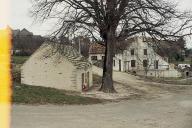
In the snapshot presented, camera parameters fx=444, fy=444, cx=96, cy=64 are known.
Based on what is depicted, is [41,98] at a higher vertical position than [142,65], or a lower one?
lower

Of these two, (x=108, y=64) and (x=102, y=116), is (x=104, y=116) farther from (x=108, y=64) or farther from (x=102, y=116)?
(x=108, y=64)

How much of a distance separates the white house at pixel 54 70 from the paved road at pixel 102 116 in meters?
9.11

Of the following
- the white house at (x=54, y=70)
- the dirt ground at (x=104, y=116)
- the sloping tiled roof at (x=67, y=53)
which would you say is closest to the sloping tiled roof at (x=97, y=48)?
the sloping tiled roof at (x=67, y=53)

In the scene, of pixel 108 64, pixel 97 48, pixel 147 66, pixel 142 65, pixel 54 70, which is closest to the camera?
pixel 108 64

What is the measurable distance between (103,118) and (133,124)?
6.56ft

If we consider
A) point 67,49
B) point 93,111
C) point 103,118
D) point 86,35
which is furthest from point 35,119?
point 67,49

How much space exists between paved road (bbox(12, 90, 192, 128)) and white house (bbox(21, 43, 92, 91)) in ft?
29.9

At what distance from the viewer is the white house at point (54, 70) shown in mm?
35344

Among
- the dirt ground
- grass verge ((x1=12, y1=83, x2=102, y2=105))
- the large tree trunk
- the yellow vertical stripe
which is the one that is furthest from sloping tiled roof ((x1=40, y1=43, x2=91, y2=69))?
the dirt ground

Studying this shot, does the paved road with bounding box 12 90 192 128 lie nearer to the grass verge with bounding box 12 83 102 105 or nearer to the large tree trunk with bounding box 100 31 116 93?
the grass verge with bounding box 12 83 102 105

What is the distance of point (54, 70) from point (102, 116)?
15748 millimetres

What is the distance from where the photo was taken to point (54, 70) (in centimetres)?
3612

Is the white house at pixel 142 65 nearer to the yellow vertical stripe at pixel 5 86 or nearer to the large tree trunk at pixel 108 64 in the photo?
the large tree trunk at pixel 108 64

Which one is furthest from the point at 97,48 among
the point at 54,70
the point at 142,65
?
the point at 54,70
